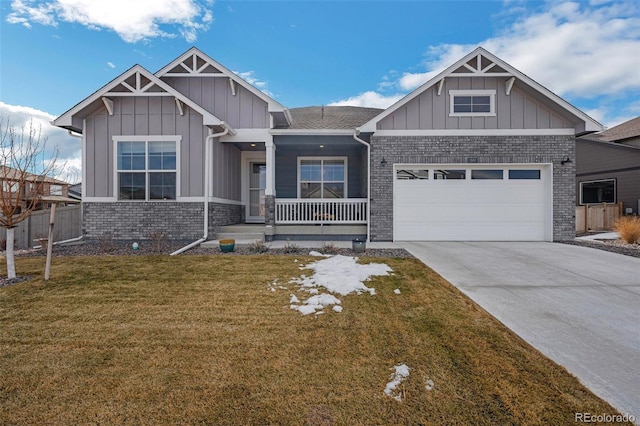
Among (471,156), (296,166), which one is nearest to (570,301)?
(471,156)

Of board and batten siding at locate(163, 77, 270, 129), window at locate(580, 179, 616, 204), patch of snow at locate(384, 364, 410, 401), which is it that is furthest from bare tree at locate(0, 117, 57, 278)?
window at locate(580, 179, 616, 204)

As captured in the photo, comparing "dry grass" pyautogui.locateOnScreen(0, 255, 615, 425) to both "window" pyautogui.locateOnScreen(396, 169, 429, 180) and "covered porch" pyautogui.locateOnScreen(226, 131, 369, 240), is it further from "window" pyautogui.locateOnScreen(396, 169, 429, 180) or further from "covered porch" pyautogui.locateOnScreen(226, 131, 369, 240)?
"window" pyautogui.locateOnScreen(396, 169, 429, 180)

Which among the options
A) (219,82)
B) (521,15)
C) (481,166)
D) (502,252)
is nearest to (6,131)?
(219,82)

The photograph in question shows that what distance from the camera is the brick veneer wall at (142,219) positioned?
9.19 meters

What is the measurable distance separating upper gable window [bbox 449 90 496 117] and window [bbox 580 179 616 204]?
39.3 feet

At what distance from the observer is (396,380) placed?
Answer: 7.71 ft

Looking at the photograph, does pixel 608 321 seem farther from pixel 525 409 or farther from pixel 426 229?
pixel 426 229

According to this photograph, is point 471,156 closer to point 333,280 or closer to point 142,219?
point 333,280

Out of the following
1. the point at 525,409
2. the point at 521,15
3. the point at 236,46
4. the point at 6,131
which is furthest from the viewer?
the point at 236,46

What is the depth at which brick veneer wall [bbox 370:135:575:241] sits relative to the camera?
31.1 feet

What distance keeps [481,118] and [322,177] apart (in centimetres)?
590

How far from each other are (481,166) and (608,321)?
703 centimetres

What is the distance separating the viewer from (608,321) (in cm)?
351

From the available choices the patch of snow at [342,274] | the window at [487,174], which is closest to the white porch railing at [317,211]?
the patch of snow at [342,274]
